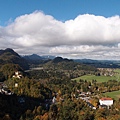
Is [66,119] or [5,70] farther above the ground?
[5,70]

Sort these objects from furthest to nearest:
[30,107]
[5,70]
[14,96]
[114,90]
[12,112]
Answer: [5,70] < [114,90] < [14,96] < [30,107] < [12,112]

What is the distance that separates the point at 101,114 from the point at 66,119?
1031 centimetres

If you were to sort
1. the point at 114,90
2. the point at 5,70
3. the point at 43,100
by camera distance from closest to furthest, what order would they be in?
the point at 43,100, the point at 114,90, the point at 5,70

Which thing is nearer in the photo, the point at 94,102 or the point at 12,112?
the point at 12,112

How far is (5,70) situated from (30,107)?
5553cm

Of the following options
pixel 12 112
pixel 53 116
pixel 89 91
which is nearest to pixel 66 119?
pixel 53 116

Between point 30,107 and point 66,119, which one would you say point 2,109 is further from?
point 66,119

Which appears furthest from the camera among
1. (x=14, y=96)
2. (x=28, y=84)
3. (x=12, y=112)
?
(x=28, y=84)

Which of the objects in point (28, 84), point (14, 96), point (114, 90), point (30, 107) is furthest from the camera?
point (114, 90)

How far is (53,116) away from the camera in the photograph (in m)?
60.5

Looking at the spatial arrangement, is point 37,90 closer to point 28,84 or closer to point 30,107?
point 28,84

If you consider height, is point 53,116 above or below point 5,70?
below

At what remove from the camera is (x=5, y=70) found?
120m

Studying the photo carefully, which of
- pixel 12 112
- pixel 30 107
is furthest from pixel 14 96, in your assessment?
pixel 12 112
